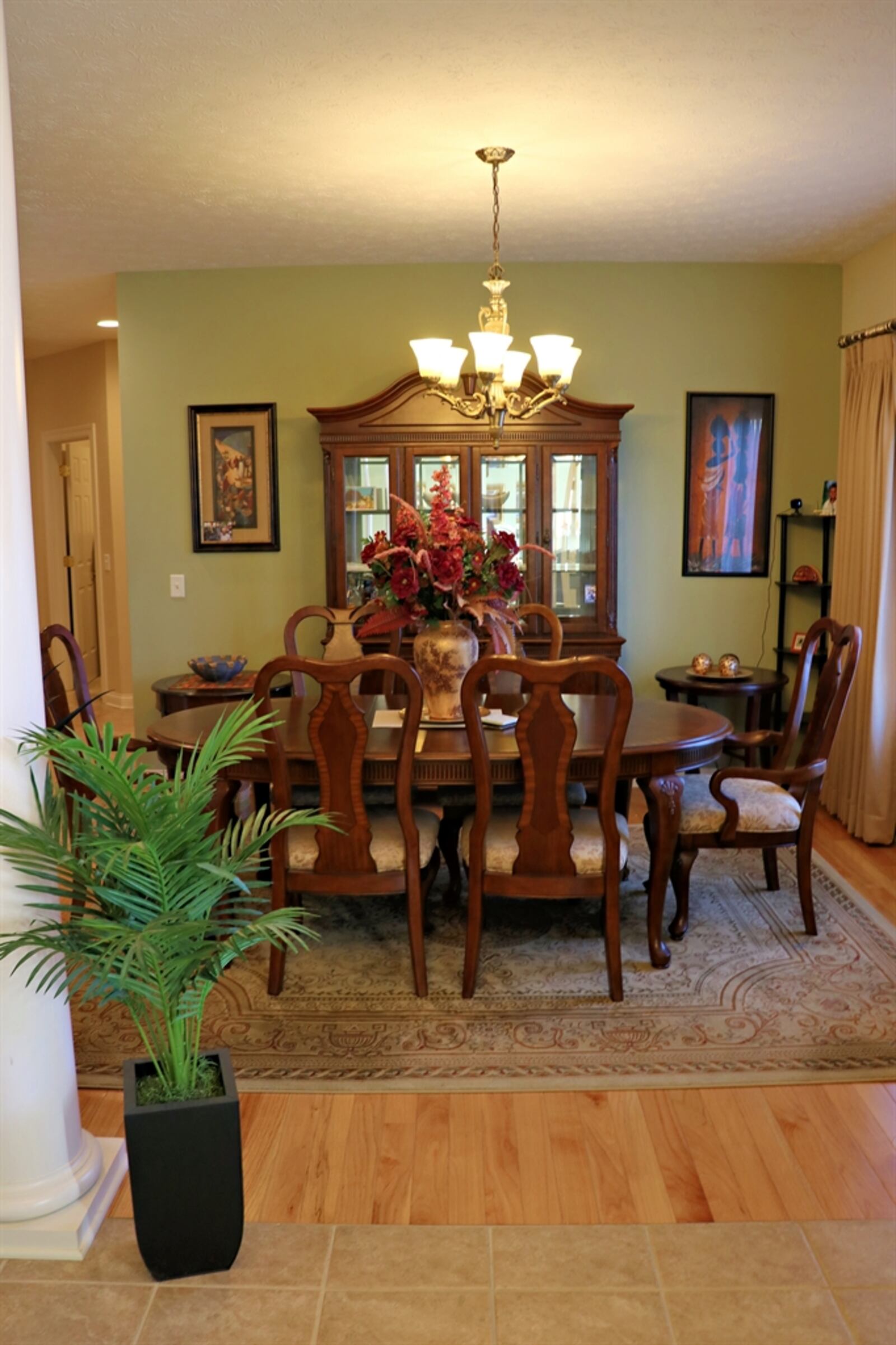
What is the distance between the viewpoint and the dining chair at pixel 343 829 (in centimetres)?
297

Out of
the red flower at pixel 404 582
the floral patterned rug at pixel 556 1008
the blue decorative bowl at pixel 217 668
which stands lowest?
the floral patterned rug at pixel 556 1008

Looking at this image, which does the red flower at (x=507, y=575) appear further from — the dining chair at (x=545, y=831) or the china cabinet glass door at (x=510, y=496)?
the china cabinet glass door at (x=510, y=496)

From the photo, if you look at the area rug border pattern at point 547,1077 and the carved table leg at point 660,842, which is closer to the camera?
the area rug border pattern at point 547,1077

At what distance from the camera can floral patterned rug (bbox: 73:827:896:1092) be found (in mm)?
2799

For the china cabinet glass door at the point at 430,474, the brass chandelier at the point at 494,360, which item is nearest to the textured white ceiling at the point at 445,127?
the brass chandelier at the point at 494,360

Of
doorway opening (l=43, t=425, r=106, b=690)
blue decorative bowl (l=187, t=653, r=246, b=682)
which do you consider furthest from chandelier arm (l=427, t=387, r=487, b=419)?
doorway opening (l=43, t=425, r=106, b=690)

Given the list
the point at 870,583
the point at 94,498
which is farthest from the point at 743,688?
the point at 94,498

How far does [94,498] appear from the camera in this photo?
779cm

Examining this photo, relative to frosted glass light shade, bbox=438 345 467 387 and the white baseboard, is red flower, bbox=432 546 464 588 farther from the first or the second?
the white baseboard

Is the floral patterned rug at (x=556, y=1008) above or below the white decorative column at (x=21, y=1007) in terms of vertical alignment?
below

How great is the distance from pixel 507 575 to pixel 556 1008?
1300mm

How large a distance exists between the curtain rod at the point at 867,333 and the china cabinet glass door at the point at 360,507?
2.09m

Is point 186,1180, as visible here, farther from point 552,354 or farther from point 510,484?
point 510,484

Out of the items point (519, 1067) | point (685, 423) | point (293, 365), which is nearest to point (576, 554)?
point (685, 423)
